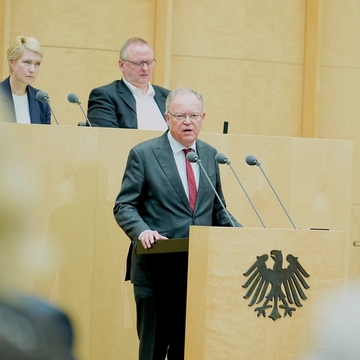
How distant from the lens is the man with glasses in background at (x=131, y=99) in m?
4.32

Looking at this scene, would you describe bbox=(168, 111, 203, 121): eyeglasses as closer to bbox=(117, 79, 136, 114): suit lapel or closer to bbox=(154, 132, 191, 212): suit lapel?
bbox=(154, 132, 191, 212): suit lapel

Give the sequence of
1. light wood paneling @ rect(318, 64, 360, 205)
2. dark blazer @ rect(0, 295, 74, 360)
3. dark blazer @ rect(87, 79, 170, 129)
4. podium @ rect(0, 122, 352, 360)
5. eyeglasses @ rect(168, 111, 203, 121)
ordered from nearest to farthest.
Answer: dark blazer @ rect(0, 295, 74, 360), eyeglasses @ rect(168, 111, 203, 121), podium @ rect(0, 122, 352, 360), dark blazer @ rect(87, 79, 170, 129), light wood paneling @ rect(318, 64, 360, 205)

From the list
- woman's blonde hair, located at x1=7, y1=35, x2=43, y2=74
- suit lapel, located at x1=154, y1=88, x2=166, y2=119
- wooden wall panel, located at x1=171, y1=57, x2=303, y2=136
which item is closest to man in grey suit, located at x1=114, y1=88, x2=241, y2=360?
suit lapel, located at x1=154, y1=88, x2=166, y2=119

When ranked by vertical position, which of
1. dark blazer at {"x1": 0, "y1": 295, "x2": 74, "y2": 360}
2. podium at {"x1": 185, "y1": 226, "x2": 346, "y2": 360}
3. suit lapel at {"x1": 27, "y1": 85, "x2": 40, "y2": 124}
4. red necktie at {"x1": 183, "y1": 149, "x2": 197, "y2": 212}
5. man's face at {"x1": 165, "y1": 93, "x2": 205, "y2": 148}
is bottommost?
podium at {"x1": 185, "y1": 226, "x2": 346, "y2": 360}

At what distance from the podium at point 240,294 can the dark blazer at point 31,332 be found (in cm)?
219

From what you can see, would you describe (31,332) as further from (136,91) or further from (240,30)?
(240,30)

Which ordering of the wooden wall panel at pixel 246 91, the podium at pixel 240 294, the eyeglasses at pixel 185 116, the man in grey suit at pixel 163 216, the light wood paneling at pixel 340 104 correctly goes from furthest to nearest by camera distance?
the light wood paneling at pixel 340 104, the wooden wall panel at pixel 246 91, the eyeglasses at pixel 185 116, the man in grey suit at pixel 163 216, the podium at pixel 240 294

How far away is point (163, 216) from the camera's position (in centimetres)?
321

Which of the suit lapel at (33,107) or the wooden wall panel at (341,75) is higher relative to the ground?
the wooden wall panel at (341,75)

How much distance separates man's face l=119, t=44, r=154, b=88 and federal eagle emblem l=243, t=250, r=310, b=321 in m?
1.86

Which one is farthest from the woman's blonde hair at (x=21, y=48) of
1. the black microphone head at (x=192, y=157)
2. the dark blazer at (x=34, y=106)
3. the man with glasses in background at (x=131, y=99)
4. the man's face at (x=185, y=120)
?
the black microphone head at (x=192, y=157)

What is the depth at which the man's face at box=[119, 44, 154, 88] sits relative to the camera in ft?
14.5

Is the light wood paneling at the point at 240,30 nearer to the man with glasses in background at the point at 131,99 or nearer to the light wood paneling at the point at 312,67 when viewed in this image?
the light wood paneling at the point at 312,67

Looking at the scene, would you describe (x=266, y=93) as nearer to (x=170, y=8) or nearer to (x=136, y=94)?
(x=170, y=8)
